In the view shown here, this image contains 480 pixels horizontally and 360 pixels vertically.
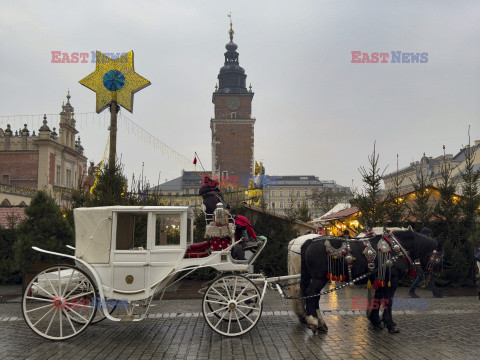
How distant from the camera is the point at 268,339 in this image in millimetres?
7188

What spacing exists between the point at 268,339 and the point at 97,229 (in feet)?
11.2

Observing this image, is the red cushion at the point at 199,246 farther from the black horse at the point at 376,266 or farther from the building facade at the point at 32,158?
the building facade at the point at 32,158

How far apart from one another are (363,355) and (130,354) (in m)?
3.40

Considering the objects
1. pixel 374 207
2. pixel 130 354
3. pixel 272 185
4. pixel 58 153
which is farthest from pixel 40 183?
pixel 272 185

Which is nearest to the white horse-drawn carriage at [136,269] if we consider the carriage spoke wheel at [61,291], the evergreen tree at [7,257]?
the carriage spoke wheel at [61,291]

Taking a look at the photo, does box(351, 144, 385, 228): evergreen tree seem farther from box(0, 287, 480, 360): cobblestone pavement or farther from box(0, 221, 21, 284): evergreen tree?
box(0, 221, 21, 284): evergreen tree

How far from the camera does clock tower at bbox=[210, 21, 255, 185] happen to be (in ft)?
220

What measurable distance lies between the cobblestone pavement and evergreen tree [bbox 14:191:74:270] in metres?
2.49

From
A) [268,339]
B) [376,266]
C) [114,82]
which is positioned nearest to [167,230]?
[268,339]

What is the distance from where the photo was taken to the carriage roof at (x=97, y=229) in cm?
745

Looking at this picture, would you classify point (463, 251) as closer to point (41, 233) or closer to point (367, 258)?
point (367, 258)

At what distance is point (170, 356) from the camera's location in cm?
634

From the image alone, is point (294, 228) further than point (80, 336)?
Yes

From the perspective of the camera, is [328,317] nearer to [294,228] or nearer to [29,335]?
→ [29,335]
